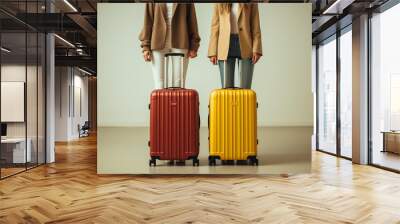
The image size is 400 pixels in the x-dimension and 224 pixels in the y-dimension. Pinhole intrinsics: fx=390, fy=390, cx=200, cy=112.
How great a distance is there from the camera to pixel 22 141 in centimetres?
676

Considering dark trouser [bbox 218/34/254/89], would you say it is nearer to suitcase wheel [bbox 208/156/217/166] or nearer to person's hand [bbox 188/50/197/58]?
person's hand [bbox 188/50/197/58]

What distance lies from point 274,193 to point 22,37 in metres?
4.76

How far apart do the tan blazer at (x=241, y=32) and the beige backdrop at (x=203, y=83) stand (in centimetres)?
18

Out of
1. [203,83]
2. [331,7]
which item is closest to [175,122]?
[203,83]

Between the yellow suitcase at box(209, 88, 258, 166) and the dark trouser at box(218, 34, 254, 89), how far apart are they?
0.71 feet

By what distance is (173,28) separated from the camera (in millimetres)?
4891

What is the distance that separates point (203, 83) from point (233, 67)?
518 millimetres

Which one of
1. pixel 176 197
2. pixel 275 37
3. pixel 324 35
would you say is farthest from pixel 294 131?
pixel 324 35

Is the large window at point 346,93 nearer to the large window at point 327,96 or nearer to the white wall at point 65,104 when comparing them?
the large window at point 327,96

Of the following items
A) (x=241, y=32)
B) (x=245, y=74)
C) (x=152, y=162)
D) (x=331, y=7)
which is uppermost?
(x=331, y=7)

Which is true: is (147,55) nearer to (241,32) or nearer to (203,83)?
(203,83)

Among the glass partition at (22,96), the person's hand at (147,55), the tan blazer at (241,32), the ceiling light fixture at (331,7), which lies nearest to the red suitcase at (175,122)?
the person's hand at (147,55)

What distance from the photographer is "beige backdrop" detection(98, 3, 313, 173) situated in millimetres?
5301

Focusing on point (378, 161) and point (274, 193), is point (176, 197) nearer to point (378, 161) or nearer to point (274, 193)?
point (274, 193)
